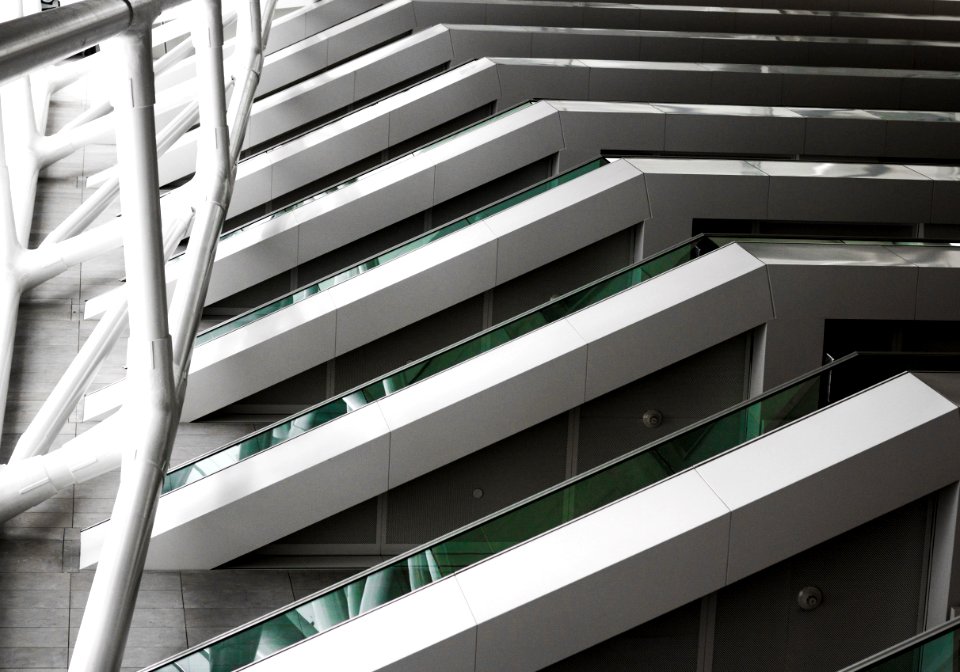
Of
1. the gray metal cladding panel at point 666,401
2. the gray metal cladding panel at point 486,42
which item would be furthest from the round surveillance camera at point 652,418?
the gray metal cladding panel at point 486,42

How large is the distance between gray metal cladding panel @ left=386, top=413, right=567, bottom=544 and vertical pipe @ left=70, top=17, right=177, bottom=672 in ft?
15.6

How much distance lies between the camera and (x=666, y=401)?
11508 mm

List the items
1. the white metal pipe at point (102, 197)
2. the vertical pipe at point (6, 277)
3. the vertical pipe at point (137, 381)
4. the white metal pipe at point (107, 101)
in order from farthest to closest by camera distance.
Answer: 1. the white metal pipe at point (107, 101)
2. the white metal pipe at point (102, 197)
3. the vertical pipe at point (6, 277)
4. the vertical pipe at point (137, 381)

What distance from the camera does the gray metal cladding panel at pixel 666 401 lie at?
449 inches

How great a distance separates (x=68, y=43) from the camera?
383cm

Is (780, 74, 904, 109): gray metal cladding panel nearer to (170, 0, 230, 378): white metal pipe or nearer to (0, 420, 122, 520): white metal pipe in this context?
(170, 0, 230, 378): white metal pipe

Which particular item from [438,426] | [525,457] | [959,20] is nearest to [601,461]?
[525,457]

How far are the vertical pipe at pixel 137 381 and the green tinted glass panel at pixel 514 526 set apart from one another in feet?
6.38

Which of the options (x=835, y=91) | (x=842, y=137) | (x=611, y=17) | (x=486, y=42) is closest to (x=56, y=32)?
(x=842, y=137)

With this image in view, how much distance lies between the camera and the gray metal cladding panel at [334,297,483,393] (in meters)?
13.9

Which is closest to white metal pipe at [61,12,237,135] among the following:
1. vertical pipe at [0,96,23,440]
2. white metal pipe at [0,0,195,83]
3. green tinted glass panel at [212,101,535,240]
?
green tinted glass panel at [212,101,535,240]

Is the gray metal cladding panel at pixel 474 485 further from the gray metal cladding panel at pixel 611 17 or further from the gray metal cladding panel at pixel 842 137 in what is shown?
the gray metal cladding panel at pixel 611 17

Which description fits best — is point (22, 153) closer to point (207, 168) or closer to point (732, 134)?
point (207, 168)

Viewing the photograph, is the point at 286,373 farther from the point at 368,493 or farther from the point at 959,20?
the point at 959,20
